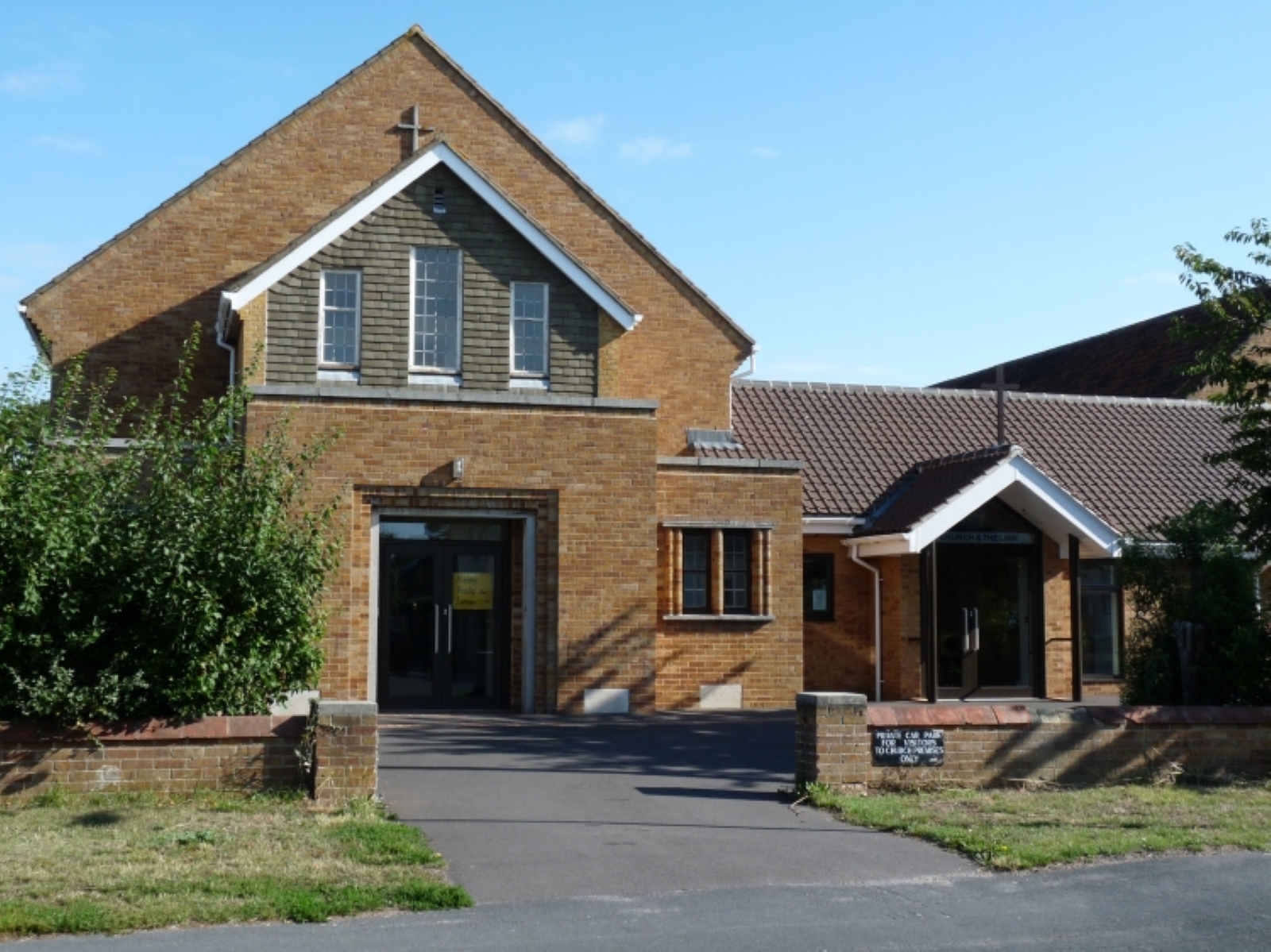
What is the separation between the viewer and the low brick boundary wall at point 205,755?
37.2 ft

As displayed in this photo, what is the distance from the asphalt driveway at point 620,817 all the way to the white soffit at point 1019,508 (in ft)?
18.8

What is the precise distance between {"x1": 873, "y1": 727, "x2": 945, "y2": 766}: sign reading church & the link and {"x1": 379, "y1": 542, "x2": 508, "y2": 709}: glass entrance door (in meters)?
7.97

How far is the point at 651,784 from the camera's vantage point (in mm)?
13125

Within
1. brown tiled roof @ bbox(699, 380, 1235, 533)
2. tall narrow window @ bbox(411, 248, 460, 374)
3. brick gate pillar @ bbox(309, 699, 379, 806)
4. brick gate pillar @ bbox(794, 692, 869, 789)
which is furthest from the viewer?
brown tiled roof @ bbox(699, 380, 1235, 533)

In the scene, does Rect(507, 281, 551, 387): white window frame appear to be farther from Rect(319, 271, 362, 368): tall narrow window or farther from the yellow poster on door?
the yellow poster on door

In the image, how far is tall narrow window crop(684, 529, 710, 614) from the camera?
21.1 meters

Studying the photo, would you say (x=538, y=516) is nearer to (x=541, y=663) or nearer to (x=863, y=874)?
(x=541, y=663)

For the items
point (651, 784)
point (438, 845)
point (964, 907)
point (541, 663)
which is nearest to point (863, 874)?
point (964, 907)

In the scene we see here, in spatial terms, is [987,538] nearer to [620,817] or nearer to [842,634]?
[842,634]

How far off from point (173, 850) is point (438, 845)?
1.75 m

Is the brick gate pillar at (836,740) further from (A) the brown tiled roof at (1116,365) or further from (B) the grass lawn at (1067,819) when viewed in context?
(A) the brown tiled roof at (1116,365)


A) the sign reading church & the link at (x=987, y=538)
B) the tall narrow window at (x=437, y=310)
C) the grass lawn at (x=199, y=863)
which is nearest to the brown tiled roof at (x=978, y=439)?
the sign reading church & the link at (x=987, y=538)

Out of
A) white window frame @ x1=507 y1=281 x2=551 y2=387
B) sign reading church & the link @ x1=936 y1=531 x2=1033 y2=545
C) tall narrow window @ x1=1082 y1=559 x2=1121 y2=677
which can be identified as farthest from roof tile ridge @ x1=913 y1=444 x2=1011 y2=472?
white window frame @ x1=507 y1=281 x2=551 y2=387

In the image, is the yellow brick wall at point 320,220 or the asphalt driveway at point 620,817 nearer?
the asphalt driveway at point 620,817
